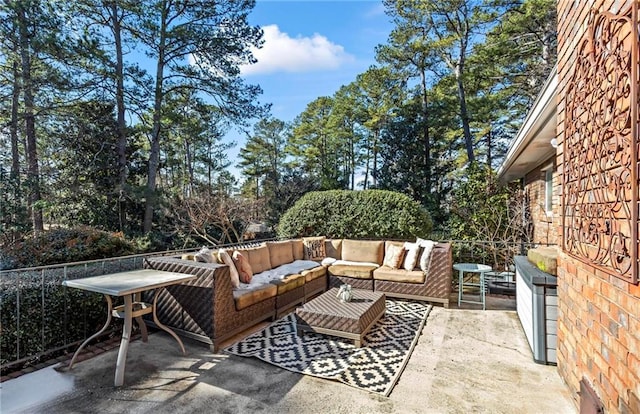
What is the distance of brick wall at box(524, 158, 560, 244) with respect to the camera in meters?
5.97

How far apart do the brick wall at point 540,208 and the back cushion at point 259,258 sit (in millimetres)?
4774

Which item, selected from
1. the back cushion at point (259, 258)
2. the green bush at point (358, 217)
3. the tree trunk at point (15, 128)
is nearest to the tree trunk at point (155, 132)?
the tree trunk at point (15, 128)

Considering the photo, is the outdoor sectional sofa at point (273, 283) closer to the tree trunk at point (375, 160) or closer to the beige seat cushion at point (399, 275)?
the beige seat cushion at point (399, 275)

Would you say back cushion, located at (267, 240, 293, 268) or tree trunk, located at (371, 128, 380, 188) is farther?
tree trunk, located at (371, 128, 380, 188)

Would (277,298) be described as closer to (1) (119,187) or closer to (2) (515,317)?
(2) (515,317)

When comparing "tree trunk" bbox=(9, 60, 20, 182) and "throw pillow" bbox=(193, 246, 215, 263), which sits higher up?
"tree trunk" bbox=(9, 60, 20, 182)

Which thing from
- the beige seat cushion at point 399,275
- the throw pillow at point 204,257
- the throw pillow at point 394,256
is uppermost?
the throw pillow at point 204,257

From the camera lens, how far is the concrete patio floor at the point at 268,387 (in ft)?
8.11

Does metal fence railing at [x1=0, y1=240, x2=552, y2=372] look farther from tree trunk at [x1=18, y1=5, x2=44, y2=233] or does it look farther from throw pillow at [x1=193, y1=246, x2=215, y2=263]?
tree trunk at [x1=18, y1=5, x2=44, y2=233]

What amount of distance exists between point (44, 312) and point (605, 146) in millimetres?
4740

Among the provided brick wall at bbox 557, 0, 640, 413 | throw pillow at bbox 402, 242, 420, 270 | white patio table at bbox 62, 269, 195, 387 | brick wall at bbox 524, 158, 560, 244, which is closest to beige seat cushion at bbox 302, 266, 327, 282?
throw pillow at bbox 402, 242, 420, 270

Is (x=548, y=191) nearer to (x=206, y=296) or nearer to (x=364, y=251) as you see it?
(x=364, y=251)

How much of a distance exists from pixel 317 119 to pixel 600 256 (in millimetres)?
17938

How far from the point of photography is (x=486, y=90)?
43.5ft
